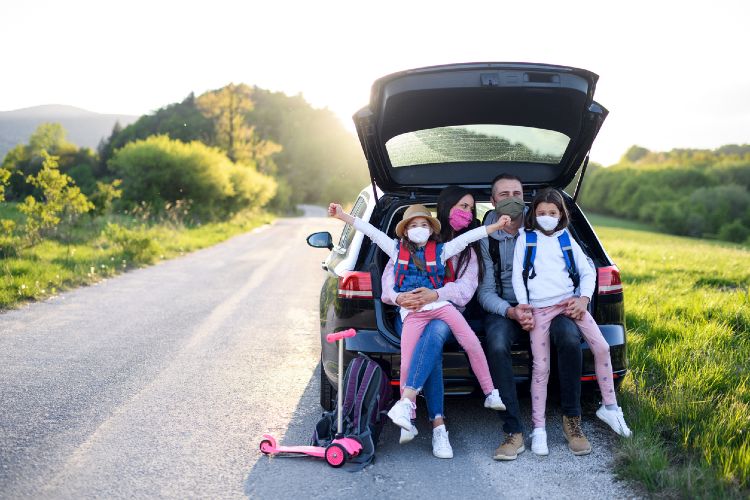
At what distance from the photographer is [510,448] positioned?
12.4 feet

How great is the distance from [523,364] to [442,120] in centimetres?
170

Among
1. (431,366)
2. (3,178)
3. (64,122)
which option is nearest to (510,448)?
(431,366)

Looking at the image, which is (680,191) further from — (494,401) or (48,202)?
(494,401)

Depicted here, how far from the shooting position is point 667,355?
5.25 meters

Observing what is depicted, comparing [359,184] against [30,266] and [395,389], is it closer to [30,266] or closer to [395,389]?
[30,266]

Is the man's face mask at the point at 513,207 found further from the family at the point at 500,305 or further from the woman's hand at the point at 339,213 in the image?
the woman's hand at the point at 339,213

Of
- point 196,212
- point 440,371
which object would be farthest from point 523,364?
point 196,212

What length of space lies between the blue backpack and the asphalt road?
98 cm

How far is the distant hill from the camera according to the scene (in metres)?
Result: 75.8

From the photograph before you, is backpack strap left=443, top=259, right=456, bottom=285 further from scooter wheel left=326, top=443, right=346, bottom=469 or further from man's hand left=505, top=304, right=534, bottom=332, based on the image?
scooter wheel left=326, top=443, right=346, bottom=469

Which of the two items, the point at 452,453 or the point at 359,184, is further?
the point at 359,184

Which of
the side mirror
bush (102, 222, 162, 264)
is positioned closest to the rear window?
the side mirror

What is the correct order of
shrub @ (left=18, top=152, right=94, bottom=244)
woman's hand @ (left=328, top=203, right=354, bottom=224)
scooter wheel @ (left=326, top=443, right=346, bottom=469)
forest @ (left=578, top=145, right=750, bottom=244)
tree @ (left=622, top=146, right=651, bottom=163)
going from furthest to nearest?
tree @ (left=622, top=146, right=651, bottom=163), forest @ (left=578, top=145, right=750, bottom=244), shrub @ (left=18, top=152, right=94, bottom=244), woman's hand @ (left=328, top=203, right=354, bottom=224), scooter wheel @ (left=326, top=443, right=346, bottom=469)

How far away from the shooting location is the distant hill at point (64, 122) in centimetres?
7581
